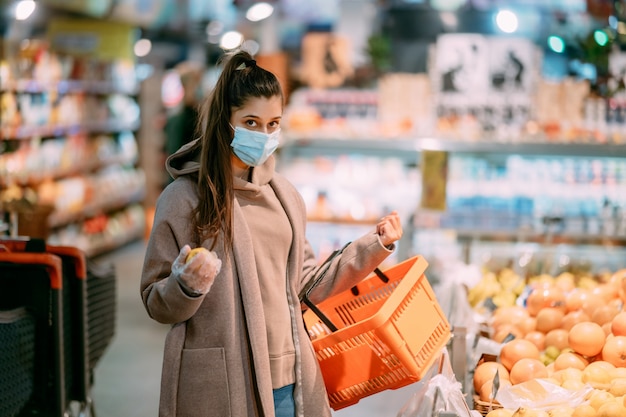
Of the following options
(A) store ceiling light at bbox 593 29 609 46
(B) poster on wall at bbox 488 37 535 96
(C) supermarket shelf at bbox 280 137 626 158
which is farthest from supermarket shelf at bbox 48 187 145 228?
(A) store ceiling light at bbox 593 29 609 46

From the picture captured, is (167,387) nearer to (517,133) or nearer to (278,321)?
(278,321)

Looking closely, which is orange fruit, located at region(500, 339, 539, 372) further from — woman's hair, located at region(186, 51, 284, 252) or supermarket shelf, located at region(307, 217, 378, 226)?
supermarket shelf, located at region(307, 217, 378, 226)

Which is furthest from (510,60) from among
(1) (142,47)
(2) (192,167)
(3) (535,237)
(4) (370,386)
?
(1) (142,47)

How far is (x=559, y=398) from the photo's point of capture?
2965mm

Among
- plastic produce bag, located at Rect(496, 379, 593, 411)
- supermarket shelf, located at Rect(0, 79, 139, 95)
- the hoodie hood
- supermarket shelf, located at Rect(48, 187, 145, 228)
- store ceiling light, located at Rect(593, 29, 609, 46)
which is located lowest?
supermarket shelf, located at Rect(48, 187, 145, 228)

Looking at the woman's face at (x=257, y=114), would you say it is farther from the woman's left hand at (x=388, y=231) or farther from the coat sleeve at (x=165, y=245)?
the woman's left hand at (x=388, y=231)

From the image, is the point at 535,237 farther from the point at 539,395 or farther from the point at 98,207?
the point at 98,207

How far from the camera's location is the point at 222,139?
257cm

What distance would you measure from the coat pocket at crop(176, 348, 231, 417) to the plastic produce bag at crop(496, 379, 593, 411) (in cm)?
103

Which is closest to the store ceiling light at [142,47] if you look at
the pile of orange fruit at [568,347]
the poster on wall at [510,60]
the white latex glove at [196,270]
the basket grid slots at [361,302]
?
the poster on wall at [510,60]

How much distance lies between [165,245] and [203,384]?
0.41 metres

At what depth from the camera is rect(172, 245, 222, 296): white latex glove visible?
226 centimetres

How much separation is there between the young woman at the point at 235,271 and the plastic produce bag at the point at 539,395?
0.70 m

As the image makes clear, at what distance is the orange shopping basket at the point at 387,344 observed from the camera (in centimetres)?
258
